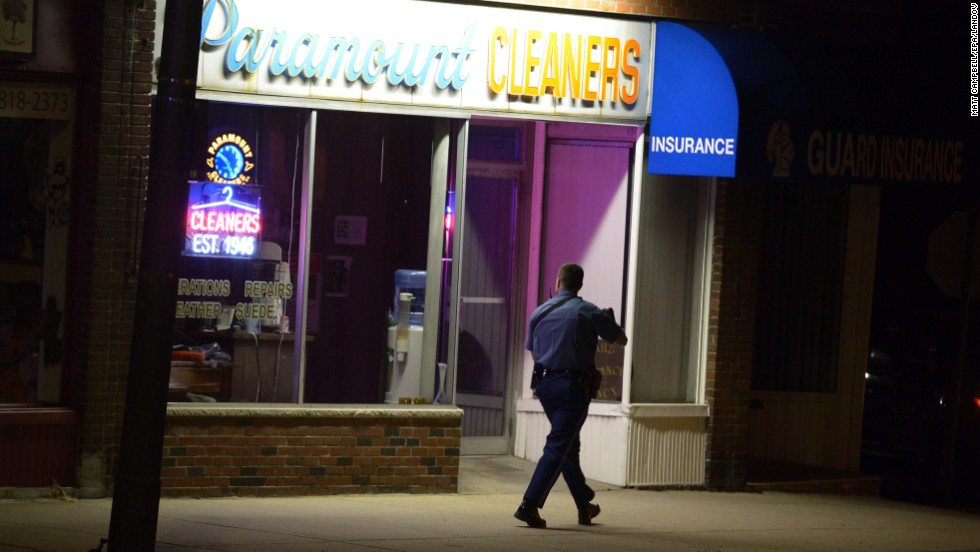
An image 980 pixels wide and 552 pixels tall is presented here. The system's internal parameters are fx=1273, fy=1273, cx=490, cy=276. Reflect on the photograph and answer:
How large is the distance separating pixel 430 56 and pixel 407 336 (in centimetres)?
232

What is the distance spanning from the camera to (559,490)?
1116cm

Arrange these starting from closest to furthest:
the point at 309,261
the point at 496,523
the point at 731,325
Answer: the point at 496,523, the point at 309,261, the point at 731,325

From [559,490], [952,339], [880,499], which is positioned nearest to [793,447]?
[880,499]

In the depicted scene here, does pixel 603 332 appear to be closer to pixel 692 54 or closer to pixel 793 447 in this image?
pixel 692 54

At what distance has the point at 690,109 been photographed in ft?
35.1

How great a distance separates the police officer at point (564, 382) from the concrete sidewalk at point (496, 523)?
305 mm

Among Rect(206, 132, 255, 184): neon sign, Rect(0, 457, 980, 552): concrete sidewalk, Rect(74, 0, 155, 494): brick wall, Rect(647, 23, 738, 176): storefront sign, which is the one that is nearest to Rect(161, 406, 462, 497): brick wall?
Rect(0, 457, 980, 552): concrete sidewalk

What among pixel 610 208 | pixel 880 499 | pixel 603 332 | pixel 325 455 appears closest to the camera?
pixel 603 332

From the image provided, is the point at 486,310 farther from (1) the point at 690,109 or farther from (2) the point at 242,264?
(2) the point at 242,264

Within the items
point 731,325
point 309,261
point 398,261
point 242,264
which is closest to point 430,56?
point 398,261

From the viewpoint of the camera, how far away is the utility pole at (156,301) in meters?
6.84

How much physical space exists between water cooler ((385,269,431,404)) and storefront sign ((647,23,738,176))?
7.41 feet

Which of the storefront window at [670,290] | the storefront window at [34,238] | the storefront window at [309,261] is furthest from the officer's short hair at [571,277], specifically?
the storefront window at [34,238]

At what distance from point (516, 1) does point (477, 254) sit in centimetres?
266
